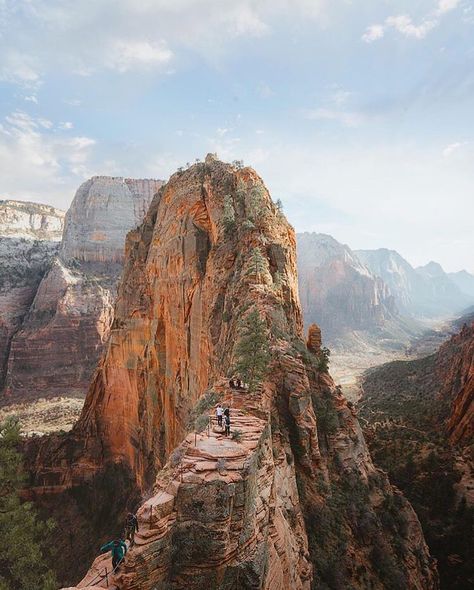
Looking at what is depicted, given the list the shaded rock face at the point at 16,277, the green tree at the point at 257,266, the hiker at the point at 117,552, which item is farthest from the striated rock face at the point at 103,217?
the hiker at the point at 117,552

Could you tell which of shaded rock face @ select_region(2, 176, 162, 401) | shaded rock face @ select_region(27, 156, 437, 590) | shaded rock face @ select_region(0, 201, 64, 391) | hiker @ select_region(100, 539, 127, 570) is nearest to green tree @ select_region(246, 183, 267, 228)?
shaded rock face @ select_region(27, 156, 437, 590)

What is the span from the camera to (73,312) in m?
92.9

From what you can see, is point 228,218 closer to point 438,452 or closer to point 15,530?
point 15,530

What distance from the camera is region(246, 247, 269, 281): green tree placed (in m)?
24.6

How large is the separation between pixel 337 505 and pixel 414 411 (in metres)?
40.4

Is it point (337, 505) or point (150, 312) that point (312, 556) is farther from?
point (150, 312)

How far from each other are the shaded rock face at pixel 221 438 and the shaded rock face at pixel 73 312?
4072cm

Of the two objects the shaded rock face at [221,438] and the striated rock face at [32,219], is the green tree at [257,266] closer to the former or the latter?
the shaded rock face at [221,438]

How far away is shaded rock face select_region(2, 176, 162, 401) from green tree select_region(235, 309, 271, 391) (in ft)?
244

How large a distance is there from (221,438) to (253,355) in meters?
5.73

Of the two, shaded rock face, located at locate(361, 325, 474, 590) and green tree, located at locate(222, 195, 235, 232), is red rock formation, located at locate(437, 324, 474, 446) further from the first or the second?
green tree, located at locate(222, 195, 235, 232)

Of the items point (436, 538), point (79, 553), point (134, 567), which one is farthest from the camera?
point (79, 553)

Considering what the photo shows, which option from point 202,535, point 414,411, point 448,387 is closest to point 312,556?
point 202,535

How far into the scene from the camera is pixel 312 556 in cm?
1745
